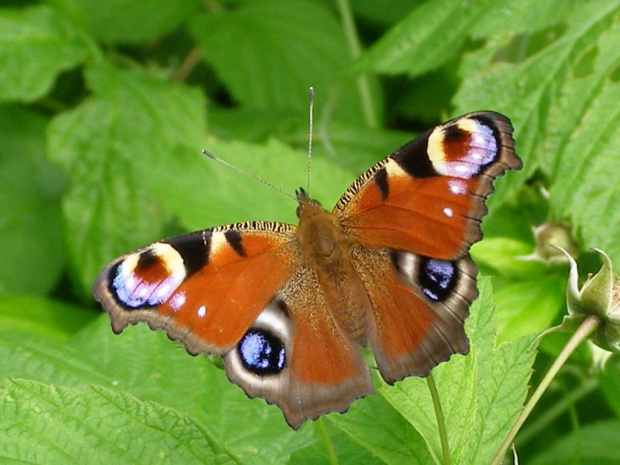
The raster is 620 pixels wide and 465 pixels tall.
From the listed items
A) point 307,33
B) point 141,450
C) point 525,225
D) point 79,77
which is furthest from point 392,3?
point 141,450

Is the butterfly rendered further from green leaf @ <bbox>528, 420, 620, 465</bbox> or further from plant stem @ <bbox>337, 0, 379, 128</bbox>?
plant stem @ <bbox>337, 0, 379, 128</bbox>

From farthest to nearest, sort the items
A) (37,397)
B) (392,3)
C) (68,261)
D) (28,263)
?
(392,3), (28,263), (68,261), (37,397)

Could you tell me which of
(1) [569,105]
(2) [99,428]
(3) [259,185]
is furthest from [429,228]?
(3) [259,185]

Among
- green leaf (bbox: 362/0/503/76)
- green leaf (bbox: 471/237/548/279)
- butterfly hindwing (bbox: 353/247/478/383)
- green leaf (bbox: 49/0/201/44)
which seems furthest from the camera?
green leaf (bbox: 49/0/201/44)

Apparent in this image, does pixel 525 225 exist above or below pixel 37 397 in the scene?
below

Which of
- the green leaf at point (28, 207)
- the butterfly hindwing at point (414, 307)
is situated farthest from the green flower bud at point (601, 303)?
the green leaf at point (28, 207)

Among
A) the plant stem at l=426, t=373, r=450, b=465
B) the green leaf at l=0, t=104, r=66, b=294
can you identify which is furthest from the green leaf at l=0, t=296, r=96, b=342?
the plant stem at l=426, t=373, r=450, b=465

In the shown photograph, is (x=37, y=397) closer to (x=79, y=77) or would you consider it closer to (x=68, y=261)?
(x=68, y=261)
